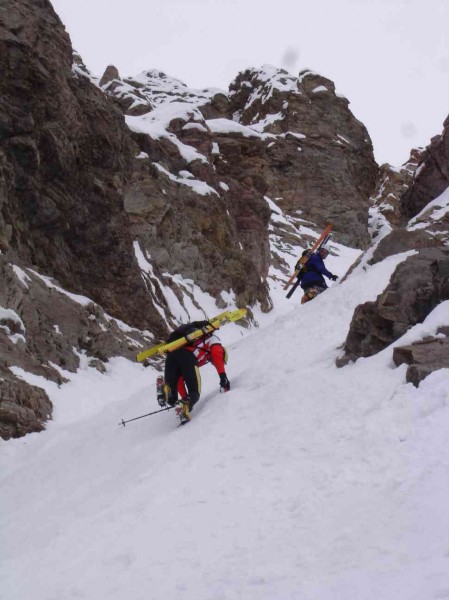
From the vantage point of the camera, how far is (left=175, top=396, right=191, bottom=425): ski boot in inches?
353

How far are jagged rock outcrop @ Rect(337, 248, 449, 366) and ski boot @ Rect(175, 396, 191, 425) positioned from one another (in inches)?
98.9

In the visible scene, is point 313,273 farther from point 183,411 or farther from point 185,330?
point 183,411

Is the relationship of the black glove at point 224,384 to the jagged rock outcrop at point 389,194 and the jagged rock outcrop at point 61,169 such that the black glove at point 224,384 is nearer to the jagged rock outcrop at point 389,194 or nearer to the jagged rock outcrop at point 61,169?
the jagged rock outcrop at point 61,169

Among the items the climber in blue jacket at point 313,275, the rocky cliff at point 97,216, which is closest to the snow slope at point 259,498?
the rocky cliff at point 97,216

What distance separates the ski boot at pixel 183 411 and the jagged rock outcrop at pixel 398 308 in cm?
251

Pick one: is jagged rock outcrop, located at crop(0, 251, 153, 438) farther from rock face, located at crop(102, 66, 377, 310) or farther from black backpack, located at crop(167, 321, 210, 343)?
rock face, located at crop(102, 66, 377, 310)

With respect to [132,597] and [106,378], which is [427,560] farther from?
[106,378]

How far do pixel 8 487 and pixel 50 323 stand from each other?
7.58m

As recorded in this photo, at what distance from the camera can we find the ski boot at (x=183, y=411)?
8961 mm

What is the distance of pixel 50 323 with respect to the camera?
1593 centimetres

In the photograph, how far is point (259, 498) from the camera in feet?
18.1

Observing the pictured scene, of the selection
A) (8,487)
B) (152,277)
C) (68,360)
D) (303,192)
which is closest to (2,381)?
(8,487)

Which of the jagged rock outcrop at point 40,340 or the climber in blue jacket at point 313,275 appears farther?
the climber in blue jacket at point 313,275

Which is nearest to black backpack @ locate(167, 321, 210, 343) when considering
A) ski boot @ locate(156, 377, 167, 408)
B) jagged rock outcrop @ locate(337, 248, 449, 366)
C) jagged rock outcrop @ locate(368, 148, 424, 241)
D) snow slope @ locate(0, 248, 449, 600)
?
ski boot @ locate(156, 377, 167, 408)
